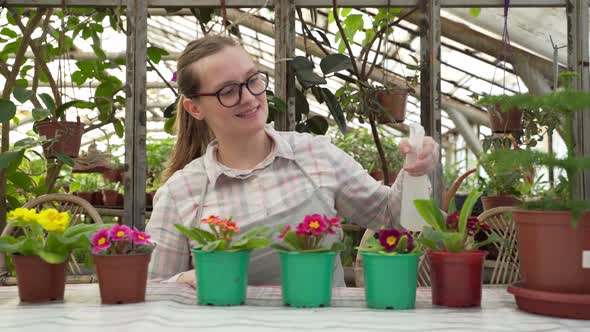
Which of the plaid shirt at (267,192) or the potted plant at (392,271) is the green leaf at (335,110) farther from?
the potted plant at (392,271)

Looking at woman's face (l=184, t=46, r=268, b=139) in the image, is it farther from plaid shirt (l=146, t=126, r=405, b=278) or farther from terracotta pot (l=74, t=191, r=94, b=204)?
terracotta pot (l=74, t=191, r=94, b=204)

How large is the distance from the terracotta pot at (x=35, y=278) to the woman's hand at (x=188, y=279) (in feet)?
0.98

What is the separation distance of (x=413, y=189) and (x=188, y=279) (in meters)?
0.55

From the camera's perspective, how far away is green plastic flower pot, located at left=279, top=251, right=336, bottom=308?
1122 mm

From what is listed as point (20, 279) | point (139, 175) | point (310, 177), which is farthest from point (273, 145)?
point (20, 279)

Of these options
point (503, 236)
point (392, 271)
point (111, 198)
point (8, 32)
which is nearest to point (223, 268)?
point (392, 271)

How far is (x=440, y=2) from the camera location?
85.6 inches

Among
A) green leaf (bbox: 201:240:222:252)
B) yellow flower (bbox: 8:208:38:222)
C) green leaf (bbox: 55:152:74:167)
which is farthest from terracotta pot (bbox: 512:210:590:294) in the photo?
green leaf (bbox: 55:152:74:167)

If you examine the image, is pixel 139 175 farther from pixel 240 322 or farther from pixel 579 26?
pixel 579 26

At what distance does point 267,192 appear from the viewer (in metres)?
1.71

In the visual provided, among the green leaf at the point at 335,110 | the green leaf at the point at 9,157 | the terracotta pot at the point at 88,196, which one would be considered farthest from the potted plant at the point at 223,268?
the terracotta pot at the point at 88,196

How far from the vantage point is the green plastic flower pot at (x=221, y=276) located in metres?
1.14

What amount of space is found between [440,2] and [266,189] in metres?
0.96

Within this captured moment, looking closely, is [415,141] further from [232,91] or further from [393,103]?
[393,103]
